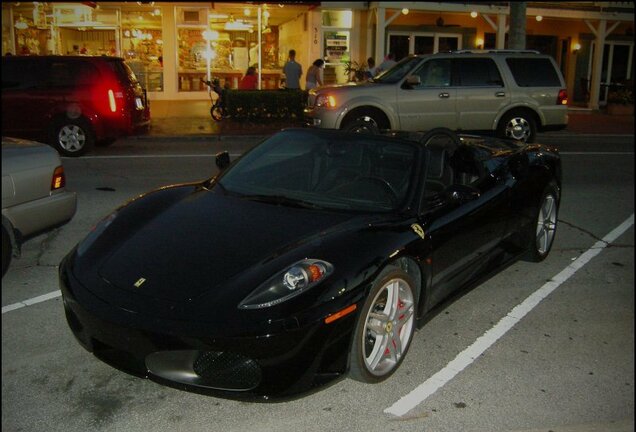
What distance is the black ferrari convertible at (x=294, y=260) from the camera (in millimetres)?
3303

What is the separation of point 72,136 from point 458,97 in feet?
23.9

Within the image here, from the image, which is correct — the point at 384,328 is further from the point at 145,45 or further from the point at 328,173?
the point at 145,45

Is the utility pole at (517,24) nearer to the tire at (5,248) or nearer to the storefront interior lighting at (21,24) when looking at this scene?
the storefront interior lighting at (21,24)

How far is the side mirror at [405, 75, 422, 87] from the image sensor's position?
42.5ft

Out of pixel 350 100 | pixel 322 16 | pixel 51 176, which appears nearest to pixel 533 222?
pixel 51 176

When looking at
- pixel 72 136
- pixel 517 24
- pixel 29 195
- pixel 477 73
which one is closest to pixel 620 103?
pixel 517 24

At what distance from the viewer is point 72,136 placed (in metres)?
12.2

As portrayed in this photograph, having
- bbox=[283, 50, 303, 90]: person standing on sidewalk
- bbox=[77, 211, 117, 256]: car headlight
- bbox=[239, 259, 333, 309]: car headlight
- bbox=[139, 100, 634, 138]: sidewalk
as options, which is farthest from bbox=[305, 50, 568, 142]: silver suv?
bbox=[239, 259, 333, 309]: car headlight

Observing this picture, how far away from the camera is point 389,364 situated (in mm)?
3922

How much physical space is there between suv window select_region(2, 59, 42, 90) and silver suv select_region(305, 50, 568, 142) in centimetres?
502

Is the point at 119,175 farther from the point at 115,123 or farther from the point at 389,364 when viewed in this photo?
the point at 389,364

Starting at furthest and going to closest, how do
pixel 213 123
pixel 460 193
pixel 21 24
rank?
pixel 21 24 < pixel 213 123 < pixel 460 193

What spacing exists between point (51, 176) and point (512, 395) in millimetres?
3971

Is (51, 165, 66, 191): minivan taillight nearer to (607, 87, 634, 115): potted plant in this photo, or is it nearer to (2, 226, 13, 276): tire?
(2, 226, 13, 276): tire
